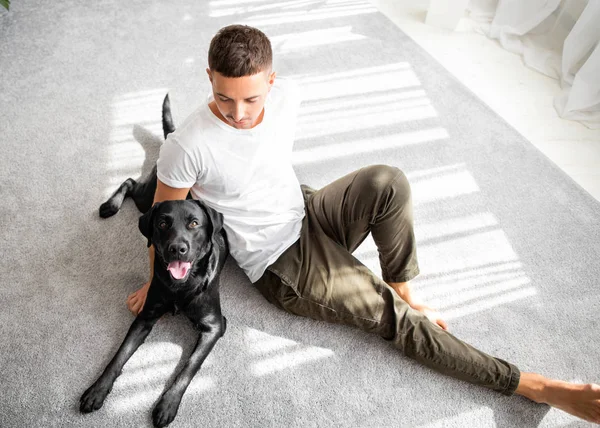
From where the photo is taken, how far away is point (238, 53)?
1276 mm

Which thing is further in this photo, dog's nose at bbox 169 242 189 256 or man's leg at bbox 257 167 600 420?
man's leg at bbox 257 167 600 420

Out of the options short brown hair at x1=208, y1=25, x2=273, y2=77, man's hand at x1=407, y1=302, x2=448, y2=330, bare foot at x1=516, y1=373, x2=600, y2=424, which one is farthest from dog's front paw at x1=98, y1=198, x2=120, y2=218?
bare foot at x1=516, y1=373, x2=600, y2=424

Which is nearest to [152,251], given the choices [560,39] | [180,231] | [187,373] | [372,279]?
[180,231]

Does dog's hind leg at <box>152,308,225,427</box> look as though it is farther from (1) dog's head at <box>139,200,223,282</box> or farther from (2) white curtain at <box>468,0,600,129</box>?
(2) white curtain at <box>468,0,600,129</box>

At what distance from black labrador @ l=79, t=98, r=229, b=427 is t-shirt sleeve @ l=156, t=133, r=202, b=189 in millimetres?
64

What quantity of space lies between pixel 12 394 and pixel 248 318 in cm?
79

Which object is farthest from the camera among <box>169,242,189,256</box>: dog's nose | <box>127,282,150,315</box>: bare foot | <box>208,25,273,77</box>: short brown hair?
<box>127,282,150,315</box>: bare foot

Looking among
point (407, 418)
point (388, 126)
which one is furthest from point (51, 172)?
point (407, 418)

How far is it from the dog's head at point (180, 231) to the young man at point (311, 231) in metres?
0.06

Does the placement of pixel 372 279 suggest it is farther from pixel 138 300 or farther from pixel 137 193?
pixel 137 193

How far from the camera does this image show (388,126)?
2.53 meters

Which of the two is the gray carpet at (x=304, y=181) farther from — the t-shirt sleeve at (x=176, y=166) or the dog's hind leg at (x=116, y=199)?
the t-shirt sleeve at (x=176, y=166)

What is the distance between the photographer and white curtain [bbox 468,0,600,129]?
257 centimetres

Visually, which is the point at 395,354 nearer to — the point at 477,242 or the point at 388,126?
the point at 477,242
